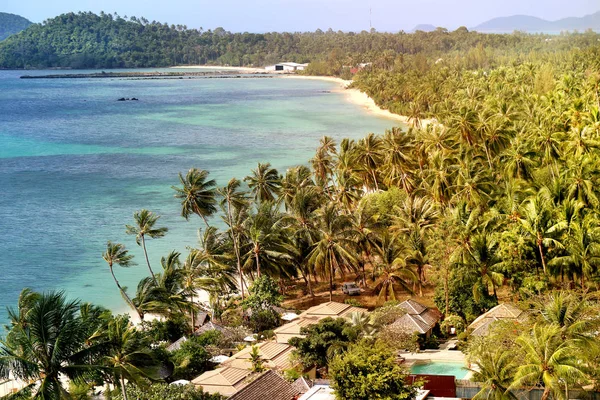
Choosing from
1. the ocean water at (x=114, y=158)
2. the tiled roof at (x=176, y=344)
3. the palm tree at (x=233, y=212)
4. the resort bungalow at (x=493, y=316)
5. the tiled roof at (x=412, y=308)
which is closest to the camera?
the resort bungalow at (x=493, y=316)

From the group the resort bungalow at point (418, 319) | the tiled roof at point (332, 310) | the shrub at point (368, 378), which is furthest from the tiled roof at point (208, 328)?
the shrub at point (368, 378)

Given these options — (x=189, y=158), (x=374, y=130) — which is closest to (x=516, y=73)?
(x=374, y=130)

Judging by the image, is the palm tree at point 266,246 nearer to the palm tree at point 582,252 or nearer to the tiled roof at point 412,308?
the tiled roof at point 412,308

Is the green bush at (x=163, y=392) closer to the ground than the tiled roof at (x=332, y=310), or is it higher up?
higher up

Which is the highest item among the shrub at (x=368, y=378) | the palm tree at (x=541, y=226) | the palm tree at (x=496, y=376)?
the palm tree at (x=541, y=226)

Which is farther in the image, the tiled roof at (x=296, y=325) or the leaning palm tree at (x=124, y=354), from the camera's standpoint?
the tiled roof at (x=296, y=325)

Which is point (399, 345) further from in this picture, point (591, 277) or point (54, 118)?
point (54, 118)

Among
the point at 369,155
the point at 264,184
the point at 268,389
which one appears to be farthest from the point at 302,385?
the point at 369,155
